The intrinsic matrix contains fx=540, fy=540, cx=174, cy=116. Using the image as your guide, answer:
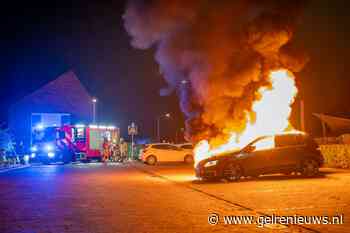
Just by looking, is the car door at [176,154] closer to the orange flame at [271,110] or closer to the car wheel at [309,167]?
the orange flame at [271,110]

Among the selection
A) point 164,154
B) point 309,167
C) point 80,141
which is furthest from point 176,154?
point 309,167

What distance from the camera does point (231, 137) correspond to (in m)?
23.9

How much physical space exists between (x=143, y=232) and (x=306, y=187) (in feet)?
27.2

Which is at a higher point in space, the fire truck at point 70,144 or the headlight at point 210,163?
the fire truck at point 70,144

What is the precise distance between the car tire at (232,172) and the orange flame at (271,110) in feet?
13.8

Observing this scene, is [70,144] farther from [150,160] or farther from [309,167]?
[309,167]

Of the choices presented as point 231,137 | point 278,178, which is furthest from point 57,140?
point 278,178

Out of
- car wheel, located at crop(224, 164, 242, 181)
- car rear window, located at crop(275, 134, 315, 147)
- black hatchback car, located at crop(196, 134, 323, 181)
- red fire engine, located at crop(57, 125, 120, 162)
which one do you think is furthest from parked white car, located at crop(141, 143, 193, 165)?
car wheel, located at crop(224, 164, 242, 181)

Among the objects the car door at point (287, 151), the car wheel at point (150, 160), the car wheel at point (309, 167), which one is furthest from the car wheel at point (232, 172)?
the car wheel at point (150, 160)

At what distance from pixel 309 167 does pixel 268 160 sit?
1.79 metres

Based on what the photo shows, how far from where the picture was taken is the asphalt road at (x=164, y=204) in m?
9.80

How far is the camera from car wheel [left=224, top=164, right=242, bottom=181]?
18.9m

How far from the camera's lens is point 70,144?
125 ft

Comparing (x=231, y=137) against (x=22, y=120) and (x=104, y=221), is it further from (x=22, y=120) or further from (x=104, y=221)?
(x=22, y=120)
